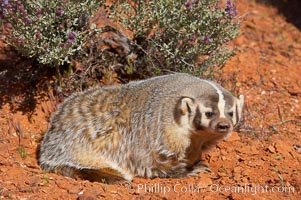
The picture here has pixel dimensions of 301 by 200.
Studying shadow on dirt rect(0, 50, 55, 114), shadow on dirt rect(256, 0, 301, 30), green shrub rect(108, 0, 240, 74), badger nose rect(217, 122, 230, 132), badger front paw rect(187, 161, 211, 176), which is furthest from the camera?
shadow on dirt rect(256, 0, 301, 30)

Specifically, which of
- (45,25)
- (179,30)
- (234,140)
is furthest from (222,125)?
(45,25)

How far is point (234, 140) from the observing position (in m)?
4.11

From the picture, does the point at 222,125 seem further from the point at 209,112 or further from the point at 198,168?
the point at 198,168

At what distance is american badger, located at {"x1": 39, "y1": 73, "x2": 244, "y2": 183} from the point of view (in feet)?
11.5

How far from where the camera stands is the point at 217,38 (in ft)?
14.6

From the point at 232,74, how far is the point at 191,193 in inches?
78.8

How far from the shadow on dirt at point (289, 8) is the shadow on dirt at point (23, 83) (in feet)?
10.9

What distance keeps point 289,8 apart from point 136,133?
389 centimetres

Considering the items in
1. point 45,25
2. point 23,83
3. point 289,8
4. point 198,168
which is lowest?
point 198,168

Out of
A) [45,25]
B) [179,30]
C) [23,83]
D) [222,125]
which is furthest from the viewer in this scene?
[23,83]

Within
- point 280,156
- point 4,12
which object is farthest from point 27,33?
point 280,156

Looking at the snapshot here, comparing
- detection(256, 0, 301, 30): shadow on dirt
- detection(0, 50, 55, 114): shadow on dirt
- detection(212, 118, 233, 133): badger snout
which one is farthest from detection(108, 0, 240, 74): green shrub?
detection(256, 0, 301, 30): shadow on dirt

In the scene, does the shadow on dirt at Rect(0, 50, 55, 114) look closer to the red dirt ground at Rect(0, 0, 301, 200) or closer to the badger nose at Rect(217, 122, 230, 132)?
the red dirt ground at Rect(0, 0, 301, 200)

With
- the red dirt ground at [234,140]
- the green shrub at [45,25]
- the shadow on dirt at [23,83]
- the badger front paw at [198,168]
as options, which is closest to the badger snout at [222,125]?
the red dirt ground at [234,140]
